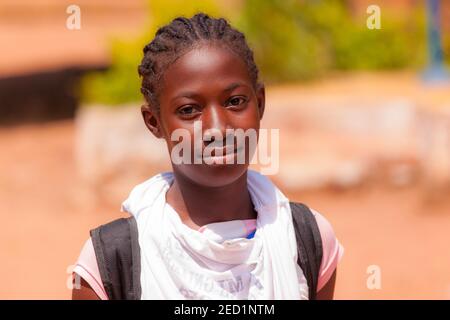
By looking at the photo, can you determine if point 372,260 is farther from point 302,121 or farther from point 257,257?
point 257,257

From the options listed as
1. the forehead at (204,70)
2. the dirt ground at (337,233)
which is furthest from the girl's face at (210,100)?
A: the dirt ground at (337,233)

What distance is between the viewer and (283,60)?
9.37m

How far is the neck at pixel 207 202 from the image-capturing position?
2.07 m

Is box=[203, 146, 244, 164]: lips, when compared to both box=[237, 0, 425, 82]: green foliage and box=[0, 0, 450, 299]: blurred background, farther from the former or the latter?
box=[237, 0, 425, 82]: green foliage

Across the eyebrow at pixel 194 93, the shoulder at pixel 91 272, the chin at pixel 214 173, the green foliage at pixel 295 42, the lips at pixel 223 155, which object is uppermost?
the green foliage at pixel 295 42

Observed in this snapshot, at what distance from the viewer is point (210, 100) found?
1.94 m

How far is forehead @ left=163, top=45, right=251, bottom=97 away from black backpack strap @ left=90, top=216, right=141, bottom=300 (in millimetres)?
367

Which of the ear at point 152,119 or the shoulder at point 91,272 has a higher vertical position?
the ear at point 152,119

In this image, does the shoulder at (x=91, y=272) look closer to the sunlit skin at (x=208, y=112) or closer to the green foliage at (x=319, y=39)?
the sunlit skin at (x=208, y=112)

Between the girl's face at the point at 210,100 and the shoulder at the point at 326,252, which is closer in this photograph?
the girl's face at the point at 210,100

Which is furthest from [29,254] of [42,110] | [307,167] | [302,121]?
[42,110]

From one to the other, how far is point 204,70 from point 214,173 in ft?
0.78

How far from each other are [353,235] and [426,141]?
134 cm

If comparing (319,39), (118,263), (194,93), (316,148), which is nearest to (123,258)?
(118,263)
